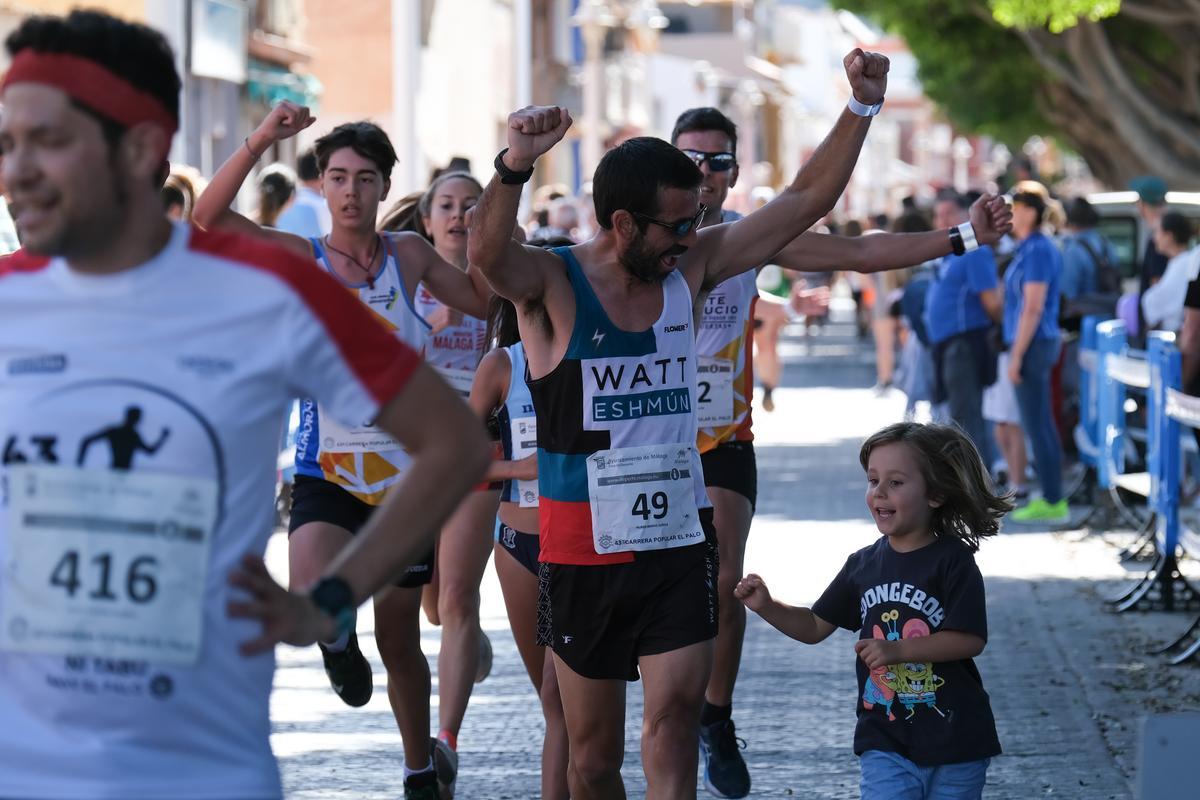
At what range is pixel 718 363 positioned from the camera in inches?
289

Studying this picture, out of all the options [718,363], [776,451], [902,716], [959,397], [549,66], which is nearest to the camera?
[902,716]

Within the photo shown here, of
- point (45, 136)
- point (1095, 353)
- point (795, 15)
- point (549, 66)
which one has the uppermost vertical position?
point (795, 15)

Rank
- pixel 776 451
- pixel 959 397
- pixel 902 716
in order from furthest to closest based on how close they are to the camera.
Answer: pixel 776 451, pixel 959 397, pixel 902 716

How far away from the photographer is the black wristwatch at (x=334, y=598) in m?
3.04

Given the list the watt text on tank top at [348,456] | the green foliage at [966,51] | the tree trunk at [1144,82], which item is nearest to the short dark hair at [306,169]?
the watt text on tank top at [348,456]

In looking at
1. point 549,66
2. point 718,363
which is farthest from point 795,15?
point 718,363

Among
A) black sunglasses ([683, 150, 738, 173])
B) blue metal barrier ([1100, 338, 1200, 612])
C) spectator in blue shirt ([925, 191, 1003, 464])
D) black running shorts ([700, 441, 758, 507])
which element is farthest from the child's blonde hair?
spectator in blue shirt ([925, 191, 1003, 464])

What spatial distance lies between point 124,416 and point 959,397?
12.5 metres

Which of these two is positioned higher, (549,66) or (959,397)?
(549,66)

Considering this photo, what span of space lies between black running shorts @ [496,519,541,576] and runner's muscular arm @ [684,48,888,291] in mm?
1169

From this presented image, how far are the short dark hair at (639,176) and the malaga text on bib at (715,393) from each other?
2.01 meters

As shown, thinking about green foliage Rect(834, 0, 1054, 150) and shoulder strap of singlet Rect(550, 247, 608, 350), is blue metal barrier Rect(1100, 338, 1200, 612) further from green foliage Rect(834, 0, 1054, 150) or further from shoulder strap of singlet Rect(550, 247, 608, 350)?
green foliage Rect(834, 0, 1054, 150)

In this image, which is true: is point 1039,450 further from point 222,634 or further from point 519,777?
point 222,634

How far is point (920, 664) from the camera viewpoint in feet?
17.0
